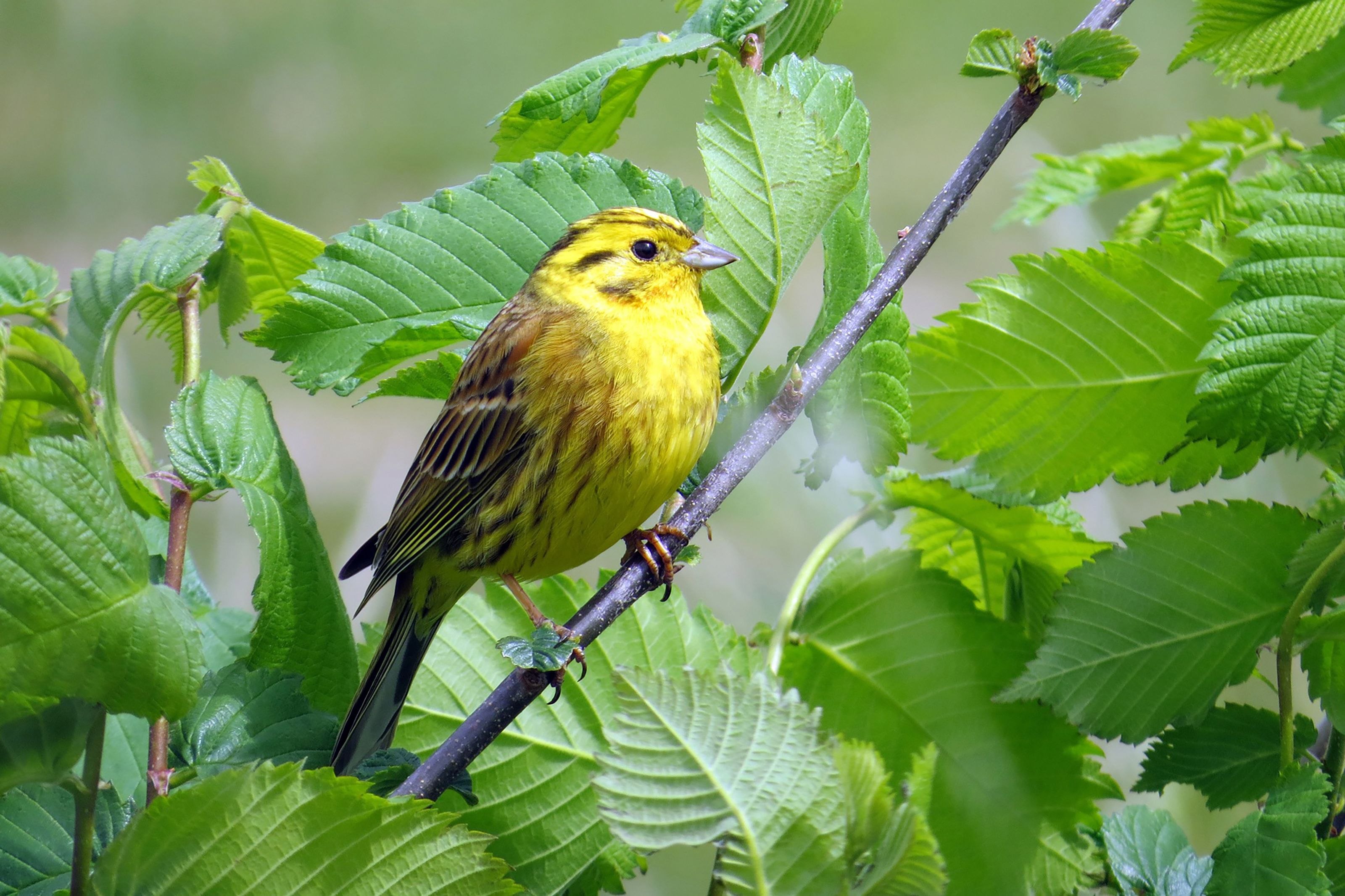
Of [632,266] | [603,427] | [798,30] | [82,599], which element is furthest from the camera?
[632,266]

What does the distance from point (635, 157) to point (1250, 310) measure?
4198mm

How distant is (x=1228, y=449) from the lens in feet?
3.76

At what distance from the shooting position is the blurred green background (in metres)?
3.65

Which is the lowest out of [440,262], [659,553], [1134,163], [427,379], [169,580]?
[169,580]

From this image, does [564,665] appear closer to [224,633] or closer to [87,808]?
[87,808]

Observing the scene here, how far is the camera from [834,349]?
40.3 inches

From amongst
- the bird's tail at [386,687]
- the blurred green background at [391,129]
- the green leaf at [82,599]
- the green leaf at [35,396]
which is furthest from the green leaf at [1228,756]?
the blurred green background at [391,129]

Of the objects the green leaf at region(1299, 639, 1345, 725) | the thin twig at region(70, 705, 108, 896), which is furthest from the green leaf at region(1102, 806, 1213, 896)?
the thin twig at region(70, 705, 108, 896)

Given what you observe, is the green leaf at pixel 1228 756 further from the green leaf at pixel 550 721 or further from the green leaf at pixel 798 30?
the green leaf at pixel 798 30

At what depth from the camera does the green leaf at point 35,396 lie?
112 cm

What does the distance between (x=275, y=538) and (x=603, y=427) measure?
2.00ft

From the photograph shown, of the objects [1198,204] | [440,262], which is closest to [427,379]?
[440,262]

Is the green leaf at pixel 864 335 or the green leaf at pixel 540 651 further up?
the green leaf at pixel 864 335

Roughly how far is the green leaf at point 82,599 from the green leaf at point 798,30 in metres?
0.78
